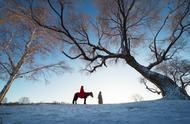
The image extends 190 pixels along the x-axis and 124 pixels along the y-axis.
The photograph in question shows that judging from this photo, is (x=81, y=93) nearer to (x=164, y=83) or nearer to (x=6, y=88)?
(x=164, y=83)

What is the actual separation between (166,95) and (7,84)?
1266cm

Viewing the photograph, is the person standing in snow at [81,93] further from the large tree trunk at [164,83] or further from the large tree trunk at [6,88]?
the large tree trunk at [6,88]

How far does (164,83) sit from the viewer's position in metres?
16.3

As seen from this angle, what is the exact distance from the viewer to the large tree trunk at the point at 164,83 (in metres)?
15.1

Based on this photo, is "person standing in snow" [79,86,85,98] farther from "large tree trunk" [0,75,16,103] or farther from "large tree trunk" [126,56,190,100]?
"large tree trunk" [0,75,16,103]

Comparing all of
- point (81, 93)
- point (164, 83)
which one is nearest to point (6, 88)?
point (81, 93)

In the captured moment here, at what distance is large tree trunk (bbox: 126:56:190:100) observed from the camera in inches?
594

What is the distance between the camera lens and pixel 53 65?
2277 cm

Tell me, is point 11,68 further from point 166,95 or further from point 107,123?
point 107,123

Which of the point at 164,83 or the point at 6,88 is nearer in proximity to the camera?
the point at 164,83

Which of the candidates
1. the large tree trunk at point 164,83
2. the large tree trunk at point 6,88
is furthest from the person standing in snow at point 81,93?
Result: the large tree trunk at point 6,88

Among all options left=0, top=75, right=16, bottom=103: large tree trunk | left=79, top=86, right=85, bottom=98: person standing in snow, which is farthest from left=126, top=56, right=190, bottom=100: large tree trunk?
left=0, top=75, right=16, bottom=103: large tree trunk

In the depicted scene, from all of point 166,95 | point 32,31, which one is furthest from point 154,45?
point 32,31

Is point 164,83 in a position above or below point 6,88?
below
